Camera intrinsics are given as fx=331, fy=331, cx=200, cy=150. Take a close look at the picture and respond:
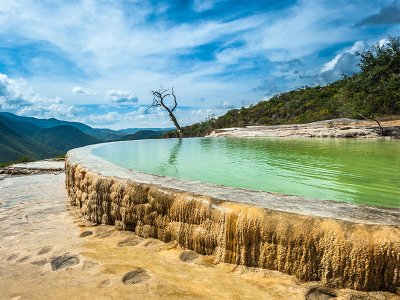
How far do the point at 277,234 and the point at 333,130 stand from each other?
47.7 feet

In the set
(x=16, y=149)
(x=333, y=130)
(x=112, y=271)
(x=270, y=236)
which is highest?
(x=333, y=130)

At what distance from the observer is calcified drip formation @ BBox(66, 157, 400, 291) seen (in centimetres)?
236

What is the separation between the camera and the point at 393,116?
17.4 meters

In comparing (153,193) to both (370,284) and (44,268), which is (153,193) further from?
(370,284)

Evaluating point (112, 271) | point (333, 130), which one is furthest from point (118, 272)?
point (333, 130)

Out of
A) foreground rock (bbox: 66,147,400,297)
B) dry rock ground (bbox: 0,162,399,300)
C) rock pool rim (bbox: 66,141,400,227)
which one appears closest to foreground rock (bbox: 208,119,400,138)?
rock pool rim (bbox: 66,141,400,227)

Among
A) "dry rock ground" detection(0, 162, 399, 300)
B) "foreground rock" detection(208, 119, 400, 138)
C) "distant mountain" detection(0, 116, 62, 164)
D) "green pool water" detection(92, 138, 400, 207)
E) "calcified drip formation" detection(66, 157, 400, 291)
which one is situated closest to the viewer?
"calcified drip formation" detection(66, 157, 400, 291)

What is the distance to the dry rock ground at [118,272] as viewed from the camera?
2547 mm

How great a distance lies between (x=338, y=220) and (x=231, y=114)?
35.9 metres

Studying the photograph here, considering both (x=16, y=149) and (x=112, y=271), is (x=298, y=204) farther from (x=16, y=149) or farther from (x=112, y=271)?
(x=16, y=149)

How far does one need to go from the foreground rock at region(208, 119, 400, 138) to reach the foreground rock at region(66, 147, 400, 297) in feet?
43.9

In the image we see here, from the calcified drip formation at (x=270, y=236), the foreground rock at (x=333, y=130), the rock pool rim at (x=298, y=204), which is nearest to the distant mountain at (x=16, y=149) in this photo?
the foreground rock at (x=333, y=130)

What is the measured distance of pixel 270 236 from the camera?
2.73m

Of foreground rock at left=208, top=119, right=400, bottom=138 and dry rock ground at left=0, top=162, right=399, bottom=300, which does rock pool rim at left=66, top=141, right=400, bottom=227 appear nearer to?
dry rock ground at left=0, top=162, right=399, bottom=300
